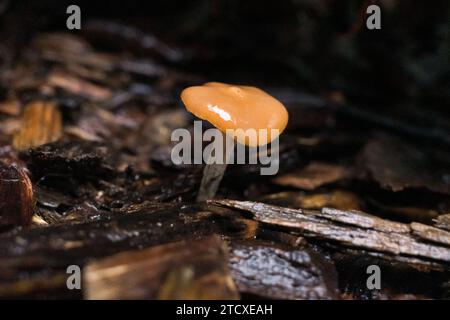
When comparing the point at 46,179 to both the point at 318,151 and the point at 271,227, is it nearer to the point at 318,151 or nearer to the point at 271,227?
the point at 271,227

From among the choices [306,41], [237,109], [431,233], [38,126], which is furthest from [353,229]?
[306,41]

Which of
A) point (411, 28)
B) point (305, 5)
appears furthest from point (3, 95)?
point (411, 28)

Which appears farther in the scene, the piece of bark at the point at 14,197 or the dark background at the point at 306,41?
the dark background at the point at 306,41

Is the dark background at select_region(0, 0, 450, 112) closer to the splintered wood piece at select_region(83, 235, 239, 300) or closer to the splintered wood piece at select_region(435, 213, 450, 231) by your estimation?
the splintered wood piece at select_region(435, 213, 450, 231)

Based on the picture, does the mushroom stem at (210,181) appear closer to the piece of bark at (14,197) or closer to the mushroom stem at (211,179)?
the mushroom stem at (211,179)

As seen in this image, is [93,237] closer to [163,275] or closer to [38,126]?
[163,275]


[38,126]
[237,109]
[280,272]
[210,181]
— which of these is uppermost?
[237,109]

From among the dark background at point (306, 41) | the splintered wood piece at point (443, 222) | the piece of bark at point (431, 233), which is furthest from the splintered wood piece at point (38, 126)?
the splintered wood piece at point (443, 222)

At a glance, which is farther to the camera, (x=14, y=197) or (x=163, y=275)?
(x=14, y=197)
